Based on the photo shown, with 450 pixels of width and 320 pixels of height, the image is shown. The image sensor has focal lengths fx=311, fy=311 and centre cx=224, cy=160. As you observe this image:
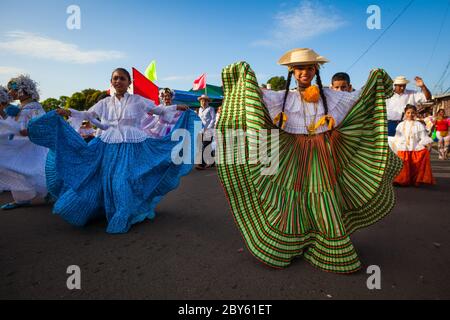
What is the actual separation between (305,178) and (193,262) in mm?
1228

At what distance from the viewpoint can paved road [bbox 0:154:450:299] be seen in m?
2.23

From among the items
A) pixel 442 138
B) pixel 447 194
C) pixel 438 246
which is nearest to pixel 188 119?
pixel 438 246

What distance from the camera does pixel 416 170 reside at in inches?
241

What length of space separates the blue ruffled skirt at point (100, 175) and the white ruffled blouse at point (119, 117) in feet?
0.32

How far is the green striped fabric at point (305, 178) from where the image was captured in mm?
2584

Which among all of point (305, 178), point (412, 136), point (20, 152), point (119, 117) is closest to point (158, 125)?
point (20, 152)

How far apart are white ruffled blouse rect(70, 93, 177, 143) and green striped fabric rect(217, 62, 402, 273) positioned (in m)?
1.64

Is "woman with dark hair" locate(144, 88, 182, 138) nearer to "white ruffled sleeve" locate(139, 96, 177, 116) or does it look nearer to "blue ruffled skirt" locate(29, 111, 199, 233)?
"white ruffled sleeve" locate(139, 96, 177, 116)

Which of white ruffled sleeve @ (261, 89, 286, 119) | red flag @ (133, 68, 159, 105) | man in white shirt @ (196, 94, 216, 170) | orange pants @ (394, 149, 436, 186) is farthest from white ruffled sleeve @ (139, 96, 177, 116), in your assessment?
man in white shirt @ (196, 94, 216, 170)

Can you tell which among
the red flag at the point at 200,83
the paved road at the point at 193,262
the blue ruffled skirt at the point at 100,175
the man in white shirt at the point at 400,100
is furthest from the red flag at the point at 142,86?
the red flag at the point at 200,83

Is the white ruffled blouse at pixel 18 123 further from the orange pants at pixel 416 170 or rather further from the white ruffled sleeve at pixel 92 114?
the orange pants at pixel 416 170

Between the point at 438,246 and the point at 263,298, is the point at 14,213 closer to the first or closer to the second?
the point at 263,298

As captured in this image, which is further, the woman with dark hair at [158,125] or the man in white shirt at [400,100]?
the woman with dark hair at [158,125]
